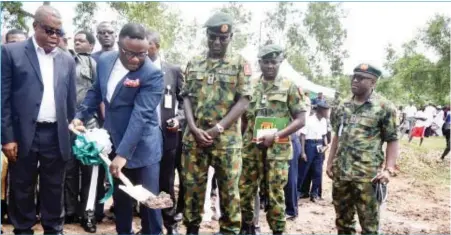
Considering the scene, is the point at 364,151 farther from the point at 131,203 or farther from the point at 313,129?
the point at 313,129

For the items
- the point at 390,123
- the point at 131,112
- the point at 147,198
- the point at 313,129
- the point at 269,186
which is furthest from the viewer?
the point at 313,129

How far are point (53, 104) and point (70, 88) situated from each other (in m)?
0.23

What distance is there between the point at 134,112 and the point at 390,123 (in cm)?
212

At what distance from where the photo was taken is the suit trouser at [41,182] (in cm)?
374

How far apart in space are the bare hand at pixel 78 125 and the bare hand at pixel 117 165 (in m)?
0.43

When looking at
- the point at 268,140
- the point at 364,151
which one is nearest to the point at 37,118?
the point at 268,140

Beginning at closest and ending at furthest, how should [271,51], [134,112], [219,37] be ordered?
[134,112] → [219,37] → [271,51]

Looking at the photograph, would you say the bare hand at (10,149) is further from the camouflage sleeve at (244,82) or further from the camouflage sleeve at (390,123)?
the camouflage sleeve at (390,123)

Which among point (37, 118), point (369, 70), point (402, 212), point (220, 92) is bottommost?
point (402, 212)

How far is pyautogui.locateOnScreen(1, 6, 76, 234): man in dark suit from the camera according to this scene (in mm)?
3652

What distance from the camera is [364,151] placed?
414 cm

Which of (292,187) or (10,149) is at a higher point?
(10,149)

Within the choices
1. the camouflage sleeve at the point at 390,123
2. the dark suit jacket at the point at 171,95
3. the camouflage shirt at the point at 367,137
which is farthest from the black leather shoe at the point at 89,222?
the camouflage sleeve at the point at 390,123

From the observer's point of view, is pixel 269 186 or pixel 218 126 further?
pixel 269 186
